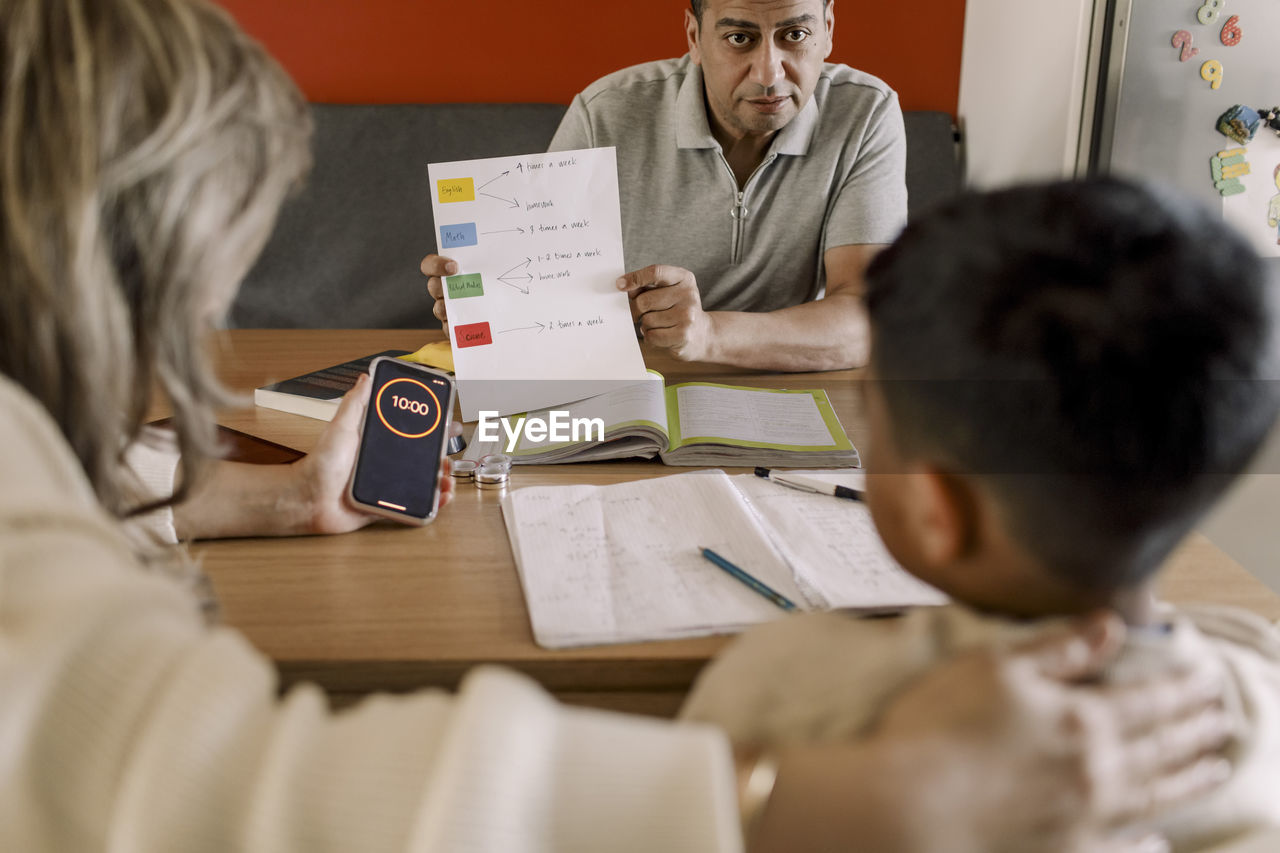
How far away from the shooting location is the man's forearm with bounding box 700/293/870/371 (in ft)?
4.90

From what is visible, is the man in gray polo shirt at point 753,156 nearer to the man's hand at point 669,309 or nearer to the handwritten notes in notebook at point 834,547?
the man's hand at point 669,309

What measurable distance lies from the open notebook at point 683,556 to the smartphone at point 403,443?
9 centimetres

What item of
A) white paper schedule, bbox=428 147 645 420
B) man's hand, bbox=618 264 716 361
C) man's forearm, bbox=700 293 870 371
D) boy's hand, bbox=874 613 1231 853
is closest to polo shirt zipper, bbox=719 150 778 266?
man's forearm, bbox=700 293 870 371

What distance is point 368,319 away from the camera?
2.61m

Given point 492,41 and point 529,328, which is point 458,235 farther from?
point 492,41

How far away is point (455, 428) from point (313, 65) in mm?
1790

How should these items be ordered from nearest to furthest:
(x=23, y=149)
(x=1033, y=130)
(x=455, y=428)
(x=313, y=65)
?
(x=23, y=149), (x=455, y=428), (x=1033, y=130), (x=313, y=65)

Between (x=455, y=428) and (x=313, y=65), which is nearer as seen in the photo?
(x=455, y=428)

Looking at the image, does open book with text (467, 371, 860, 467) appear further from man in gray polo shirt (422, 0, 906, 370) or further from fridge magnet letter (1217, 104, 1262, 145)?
fridge magnet letter (1217, 104, 1262, 145)

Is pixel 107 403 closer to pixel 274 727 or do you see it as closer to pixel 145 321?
pixel 145 321

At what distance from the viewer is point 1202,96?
6.82 ft

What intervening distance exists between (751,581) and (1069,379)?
37cm

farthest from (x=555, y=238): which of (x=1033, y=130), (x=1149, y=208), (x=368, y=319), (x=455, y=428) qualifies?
(x=1033, y=130)

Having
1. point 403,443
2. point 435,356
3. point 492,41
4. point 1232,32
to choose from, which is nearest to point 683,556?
point 403,443
